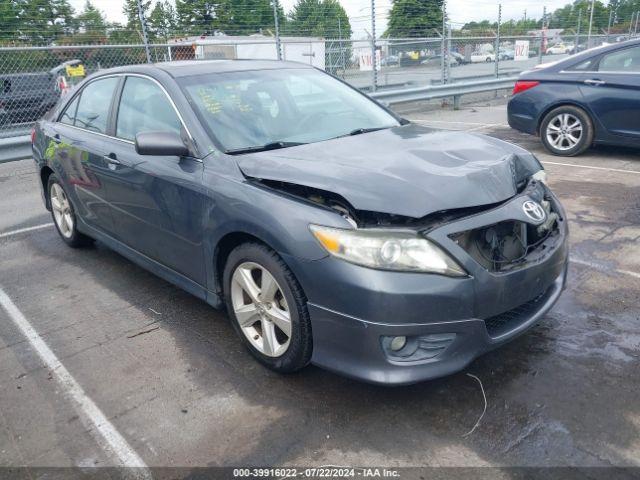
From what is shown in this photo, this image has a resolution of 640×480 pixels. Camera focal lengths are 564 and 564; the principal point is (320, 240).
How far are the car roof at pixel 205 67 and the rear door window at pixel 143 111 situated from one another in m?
0.12

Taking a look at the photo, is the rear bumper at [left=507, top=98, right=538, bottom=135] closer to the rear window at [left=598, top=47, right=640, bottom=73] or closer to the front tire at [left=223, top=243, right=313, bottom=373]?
the rear window at [left=598, top=47, right=640, bottom=73]

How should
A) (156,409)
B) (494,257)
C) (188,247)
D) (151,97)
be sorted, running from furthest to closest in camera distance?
(151,97) < (188,247) < (156,409) < (494,257)

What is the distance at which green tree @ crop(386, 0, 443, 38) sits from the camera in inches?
648

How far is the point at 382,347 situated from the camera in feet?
8.18

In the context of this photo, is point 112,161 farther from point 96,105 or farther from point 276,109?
point 276,109

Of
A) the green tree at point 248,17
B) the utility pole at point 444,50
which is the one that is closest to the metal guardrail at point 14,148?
the green tree at point 248,17

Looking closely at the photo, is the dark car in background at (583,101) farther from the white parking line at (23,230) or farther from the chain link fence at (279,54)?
the white parking line at (23,230)

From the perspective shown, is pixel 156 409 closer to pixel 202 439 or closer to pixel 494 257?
pixel 202 439

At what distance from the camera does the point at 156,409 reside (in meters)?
2.85

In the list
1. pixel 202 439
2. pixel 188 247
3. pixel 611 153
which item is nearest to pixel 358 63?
pixel 611 153

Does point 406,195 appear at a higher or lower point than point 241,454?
higher

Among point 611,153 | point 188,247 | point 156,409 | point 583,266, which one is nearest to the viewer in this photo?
point 156,409

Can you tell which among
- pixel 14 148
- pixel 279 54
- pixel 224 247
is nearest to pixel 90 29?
pixel 279 54

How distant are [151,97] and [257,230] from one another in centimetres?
153
